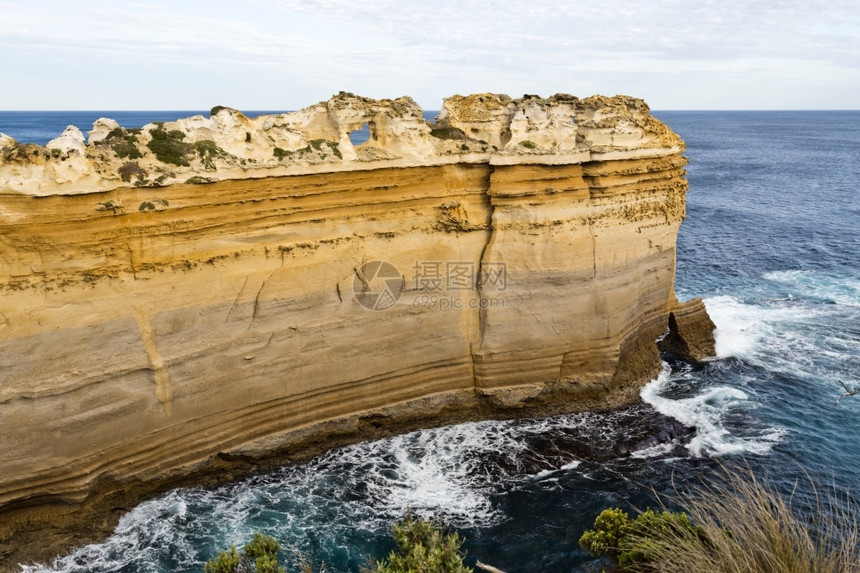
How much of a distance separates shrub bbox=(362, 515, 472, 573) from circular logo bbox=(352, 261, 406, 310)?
26.6 ft

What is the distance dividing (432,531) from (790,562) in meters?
6.25

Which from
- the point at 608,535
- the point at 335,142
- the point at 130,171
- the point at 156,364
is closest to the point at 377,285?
the point at 335,142

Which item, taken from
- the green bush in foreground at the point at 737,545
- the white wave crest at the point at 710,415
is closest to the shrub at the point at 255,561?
the green bush in foreground at the point at 737,545

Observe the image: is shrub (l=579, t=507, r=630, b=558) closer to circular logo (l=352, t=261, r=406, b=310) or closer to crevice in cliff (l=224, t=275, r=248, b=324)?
circular logo (l=352, t=261, r=406, b=310)

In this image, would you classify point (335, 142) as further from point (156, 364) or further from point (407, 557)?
point (407, 557)

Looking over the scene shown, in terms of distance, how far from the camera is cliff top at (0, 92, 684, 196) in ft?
51.0

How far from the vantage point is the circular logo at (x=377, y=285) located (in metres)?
19.6

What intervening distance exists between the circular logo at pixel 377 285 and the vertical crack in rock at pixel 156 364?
560 cm

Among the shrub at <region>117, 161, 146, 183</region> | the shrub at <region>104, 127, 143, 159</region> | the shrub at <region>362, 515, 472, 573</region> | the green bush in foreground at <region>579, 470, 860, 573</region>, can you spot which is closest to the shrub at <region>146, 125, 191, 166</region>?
the shrub at <region>104, 127, 143, 159</region>

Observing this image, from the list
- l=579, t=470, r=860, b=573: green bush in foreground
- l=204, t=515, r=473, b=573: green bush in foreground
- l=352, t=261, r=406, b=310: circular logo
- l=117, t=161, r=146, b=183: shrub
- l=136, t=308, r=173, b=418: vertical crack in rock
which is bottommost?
l=204, t=515, r=473, b=573: green bush in foreground

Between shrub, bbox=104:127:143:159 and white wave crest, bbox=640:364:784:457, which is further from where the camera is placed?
white wave crest, bbox=640:364:784:457

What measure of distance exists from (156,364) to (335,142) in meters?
7.81

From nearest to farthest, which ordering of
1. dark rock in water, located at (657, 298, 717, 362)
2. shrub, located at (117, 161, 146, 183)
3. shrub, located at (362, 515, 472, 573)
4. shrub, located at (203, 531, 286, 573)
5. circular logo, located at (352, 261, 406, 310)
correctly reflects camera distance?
1. shrub, located at (362, 515, 472, 573)
2. shrub, located at (203, 531, 286, 573)
3. shrub, located at (117, 161, 146, 183)
4. circular logo, located at (352, 261, 406, 310)
5. dark rock in water, located at (657, 298, 717, 362)

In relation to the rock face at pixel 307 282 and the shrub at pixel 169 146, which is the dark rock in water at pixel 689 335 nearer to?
the rock face at pixel 307 282
